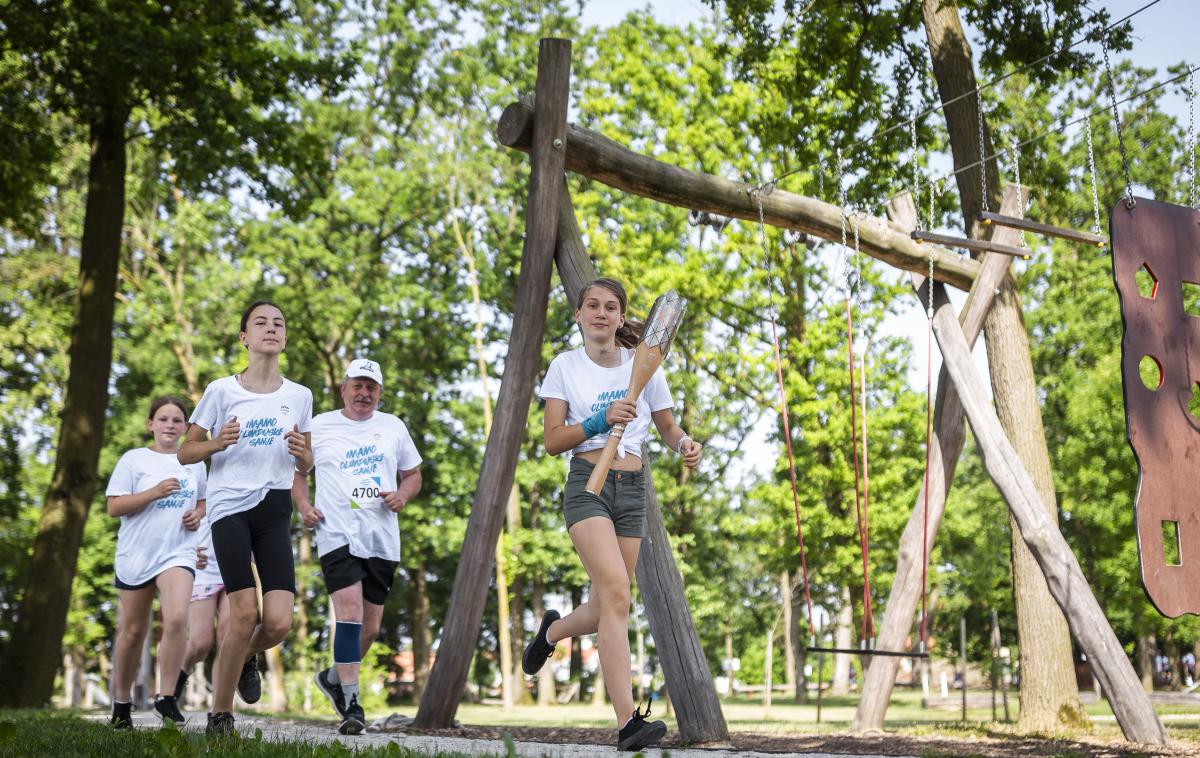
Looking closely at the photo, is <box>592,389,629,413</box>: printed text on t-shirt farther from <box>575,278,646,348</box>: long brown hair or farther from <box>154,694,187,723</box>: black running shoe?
<box>154,694,187,723</box>: black running shoe

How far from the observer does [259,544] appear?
5.89 meters

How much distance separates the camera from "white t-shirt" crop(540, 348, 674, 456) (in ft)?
18.4

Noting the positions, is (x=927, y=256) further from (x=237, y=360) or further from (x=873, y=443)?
(x=237, y=360)

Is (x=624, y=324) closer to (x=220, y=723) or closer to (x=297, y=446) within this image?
(x=297, y=446)

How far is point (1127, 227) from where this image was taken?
555cm

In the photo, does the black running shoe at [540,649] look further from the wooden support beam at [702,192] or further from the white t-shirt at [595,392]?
the wooden support beam at [702,192]

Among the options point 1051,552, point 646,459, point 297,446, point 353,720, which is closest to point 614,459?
point 646,459

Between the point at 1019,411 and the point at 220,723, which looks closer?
the point at 220,723

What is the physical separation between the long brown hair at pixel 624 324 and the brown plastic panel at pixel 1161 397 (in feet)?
6.93

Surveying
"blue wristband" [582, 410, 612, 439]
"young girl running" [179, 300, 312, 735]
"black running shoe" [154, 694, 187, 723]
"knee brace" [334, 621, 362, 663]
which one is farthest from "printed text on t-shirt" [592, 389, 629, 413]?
"black running shoe" [154, 694, 187, 723]

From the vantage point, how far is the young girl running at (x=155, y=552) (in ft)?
23.3

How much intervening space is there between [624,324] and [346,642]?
2.79m

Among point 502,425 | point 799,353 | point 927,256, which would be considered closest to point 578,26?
point 799,353

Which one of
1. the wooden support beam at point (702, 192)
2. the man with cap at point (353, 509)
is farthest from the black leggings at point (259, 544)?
the wooden support beam at point (702, 192)
